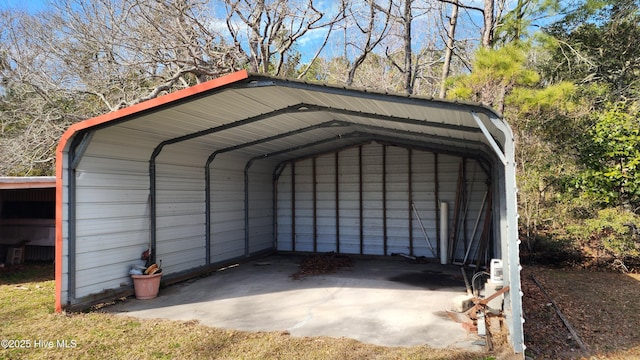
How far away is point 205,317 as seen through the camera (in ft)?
15.9

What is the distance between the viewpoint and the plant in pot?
564 centimetres

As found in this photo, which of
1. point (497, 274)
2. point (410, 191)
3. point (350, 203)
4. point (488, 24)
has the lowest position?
point (497, 274)

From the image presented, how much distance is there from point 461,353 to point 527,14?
9060 millimetres

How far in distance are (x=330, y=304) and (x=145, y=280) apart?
2672mm

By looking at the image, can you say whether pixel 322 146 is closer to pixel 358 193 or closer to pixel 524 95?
pixel 358 193

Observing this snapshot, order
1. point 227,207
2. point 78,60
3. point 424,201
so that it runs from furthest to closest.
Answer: point 78,60, point 424,201, point 227,207

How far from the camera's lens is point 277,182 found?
34.1 feet

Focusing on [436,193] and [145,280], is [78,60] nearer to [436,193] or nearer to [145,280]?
[145,280]

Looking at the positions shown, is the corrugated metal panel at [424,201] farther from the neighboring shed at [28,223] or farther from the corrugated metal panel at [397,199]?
the neighboring shed at [28,223]

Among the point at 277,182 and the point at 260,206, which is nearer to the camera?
the point at 260,206

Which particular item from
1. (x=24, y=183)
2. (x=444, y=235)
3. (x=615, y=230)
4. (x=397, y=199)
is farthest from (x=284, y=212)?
(x=615, y=230)

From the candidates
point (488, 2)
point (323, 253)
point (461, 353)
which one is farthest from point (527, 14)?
point (461, 353)

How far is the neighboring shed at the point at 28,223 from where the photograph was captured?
8.52 metres

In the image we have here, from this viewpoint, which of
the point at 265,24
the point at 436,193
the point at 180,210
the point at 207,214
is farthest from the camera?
the point at 265,24
